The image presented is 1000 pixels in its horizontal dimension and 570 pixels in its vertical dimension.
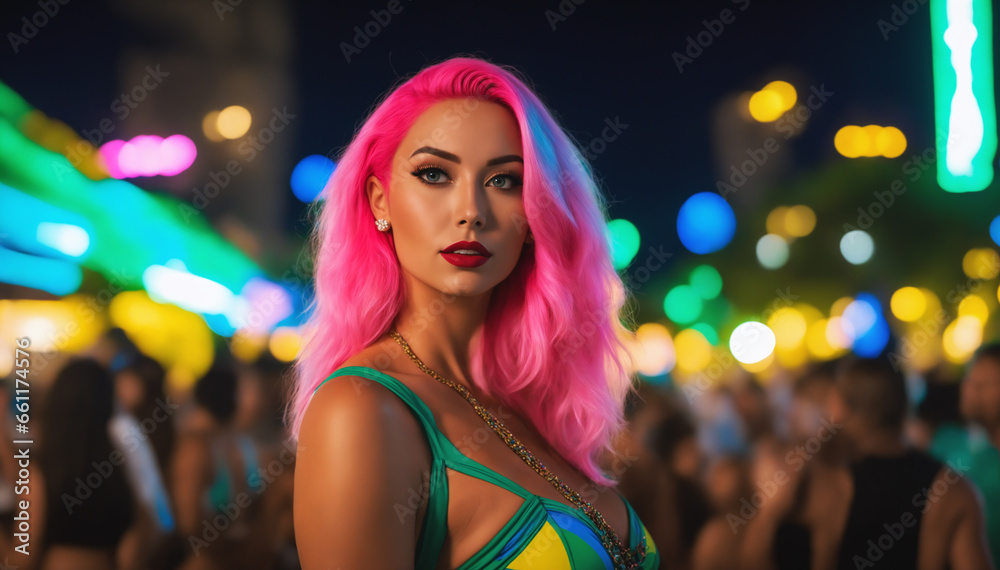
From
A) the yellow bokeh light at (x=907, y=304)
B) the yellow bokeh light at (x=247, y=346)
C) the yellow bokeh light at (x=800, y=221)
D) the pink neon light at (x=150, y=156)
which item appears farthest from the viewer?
the yellow bokeh light at (x=800, y=221)

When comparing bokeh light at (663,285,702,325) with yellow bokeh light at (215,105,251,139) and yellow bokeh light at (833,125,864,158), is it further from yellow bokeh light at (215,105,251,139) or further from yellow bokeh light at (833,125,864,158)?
yellow bokeh light at (215,105,251,139)

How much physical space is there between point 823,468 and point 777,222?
1833mm

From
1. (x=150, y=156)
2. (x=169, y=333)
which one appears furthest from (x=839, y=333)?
(x=150, y=156)

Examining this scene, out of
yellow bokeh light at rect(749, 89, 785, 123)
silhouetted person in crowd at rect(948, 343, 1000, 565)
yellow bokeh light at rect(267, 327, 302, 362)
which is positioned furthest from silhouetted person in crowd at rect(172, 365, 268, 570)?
silhouetted person in crowd at rect(948, 343, 1000, 565)

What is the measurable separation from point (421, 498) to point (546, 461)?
34 cm

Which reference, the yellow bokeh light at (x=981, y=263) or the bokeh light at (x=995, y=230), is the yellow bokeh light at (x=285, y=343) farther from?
the bokeh light at (x=995, y=230)

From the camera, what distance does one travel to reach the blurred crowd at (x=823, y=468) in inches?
126

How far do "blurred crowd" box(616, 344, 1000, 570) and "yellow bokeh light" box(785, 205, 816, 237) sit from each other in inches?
37.6

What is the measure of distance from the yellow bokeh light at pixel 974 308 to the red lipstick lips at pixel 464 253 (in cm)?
490

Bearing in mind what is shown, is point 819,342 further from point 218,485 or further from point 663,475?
point 218,485

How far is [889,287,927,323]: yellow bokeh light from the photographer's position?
15.8ft

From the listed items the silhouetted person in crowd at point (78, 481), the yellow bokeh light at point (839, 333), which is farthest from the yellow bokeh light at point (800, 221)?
the silhouetted person in crowd at point (78, 481)

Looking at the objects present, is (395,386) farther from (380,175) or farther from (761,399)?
(761,399)

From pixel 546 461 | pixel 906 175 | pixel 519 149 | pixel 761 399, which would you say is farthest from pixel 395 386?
pixel 906 175
